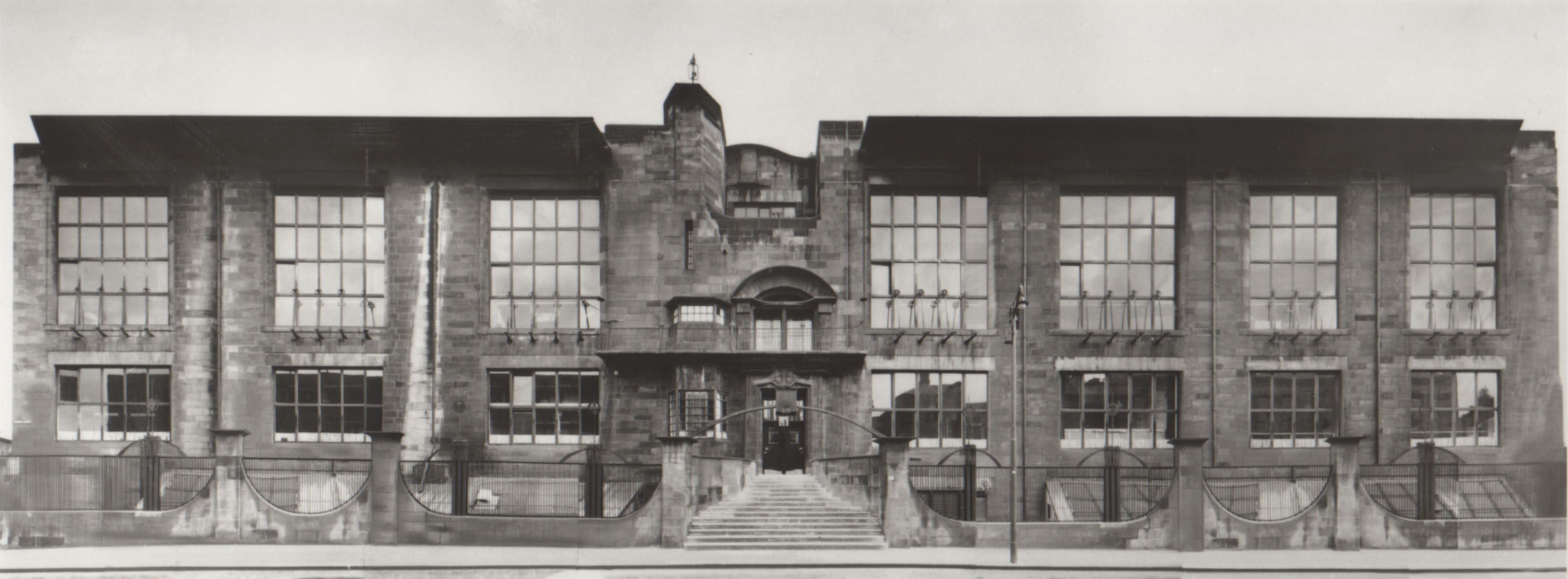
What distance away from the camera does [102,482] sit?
78.8 ft

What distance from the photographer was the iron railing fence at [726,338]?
84.8 feet

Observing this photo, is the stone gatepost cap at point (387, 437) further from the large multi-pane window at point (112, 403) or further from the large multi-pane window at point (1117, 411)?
the large multi-pane window at point (1117, 411)

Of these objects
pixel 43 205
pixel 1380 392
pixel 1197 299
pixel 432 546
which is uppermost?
pixel 43 205

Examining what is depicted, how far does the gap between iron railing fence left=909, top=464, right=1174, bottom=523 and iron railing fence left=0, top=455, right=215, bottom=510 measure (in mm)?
17263

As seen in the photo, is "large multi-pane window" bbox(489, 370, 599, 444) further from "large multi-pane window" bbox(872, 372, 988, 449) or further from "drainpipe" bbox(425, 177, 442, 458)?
"large multi-pane window" bbox(872, 372, 988, 449)

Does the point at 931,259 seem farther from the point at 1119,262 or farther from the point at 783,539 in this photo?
the point at 783,539

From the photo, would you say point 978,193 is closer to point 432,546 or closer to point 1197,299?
point 1197,299

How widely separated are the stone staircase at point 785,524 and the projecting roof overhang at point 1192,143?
9.91 m

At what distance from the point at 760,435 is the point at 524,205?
30.1 feet

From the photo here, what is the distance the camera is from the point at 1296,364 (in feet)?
86.0

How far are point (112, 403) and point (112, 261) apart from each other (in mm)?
3812

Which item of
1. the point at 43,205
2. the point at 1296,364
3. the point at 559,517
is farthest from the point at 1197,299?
the point at 43,205

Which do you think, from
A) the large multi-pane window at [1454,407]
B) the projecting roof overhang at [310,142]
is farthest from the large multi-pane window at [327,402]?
the large multi-pane window at [1454,407]

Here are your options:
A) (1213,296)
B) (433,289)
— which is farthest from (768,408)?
(1213,296)
